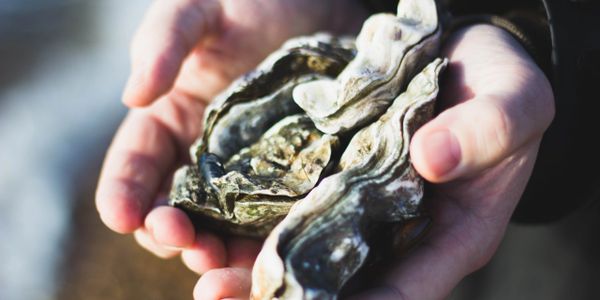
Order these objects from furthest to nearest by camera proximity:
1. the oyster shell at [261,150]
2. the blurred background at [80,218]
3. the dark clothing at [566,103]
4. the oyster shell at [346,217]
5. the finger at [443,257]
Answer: the blurred background at [80,218] → the dark clothing at [566,103] → the oyster shell at [261,150] → the finger at [443,257] → the oyster shell at [346,217]

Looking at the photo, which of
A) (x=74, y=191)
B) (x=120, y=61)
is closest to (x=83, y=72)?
(x=120, y=61)

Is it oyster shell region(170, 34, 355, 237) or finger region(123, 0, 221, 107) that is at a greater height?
finger region(123, 0, 221, 107)

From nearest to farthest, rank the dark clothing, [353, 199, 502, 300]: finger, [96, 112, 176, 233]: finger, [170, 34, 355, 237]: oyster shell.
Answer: [353, 199, 502, 300]: finger, [170, 34, 355, 237]: oyster shell, the dark clothing, [96, 112, 176, 233]: finger

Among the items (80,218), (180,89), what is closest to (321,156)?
(180,89)

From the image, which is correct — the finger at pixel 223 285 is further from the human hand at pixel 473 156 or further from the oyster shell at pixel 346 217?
the human hand at pixel 473 156

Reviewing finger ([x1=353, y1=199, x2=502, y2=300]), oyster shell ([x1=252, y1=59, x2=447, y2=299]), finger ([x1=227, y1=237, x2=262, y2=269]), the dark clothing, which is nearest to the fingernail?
oyster shell ([x1=252, y1=59, x2=447, y2=299])

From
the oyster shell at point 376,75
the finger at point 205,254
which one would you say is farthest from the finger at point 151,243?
the oyster shell at point 376,75

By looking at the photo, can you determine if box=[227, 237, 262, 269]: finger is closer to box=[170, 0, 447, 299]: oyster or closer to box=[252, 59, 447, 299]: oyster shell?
box=[170, 0, 447, 299]: oyster
